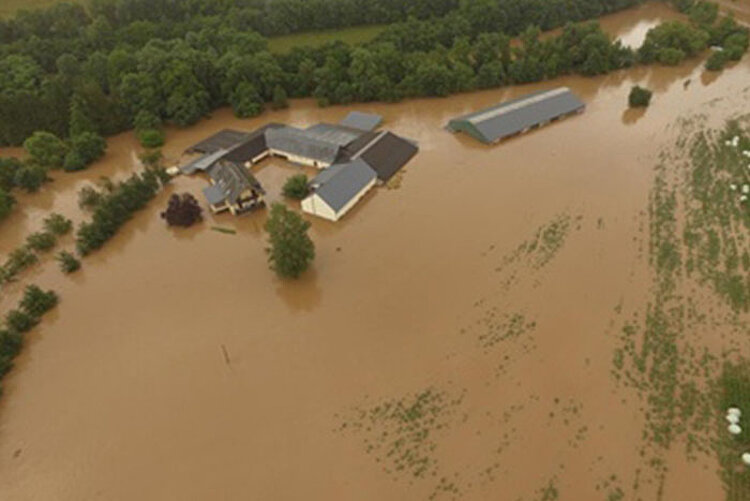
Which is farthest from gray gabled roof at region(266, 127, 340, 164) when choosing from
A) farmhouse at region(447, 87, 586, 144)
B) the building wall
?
farmhouse at region(447, 87, 586, 144)

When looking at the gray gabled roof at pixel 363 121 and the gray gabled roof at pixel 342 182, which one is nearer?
the gray gabled roof at pixel 342 182

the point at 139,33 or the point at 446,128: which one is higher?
the point at 139,33

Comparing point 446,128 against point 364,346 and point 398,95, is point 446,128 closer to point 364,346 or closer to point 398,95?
point 398,95

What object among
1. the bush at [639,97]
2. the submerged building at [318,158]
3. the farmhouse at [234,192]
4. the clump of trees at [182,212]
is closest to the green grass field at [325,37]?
the submerged building at [318,158]

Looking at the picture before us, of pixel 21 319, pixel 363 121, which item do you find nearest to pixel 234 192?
pixel 21 319

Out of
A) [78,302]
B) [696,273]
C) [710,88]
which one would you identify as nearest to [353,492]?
[78,302]

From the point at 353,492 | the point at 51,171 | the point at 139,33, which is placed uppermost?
the point at 139,33

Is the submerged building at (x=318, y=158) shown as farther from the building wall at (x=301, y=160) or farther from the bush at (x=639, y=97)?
the bush at (x=639, y=97)
